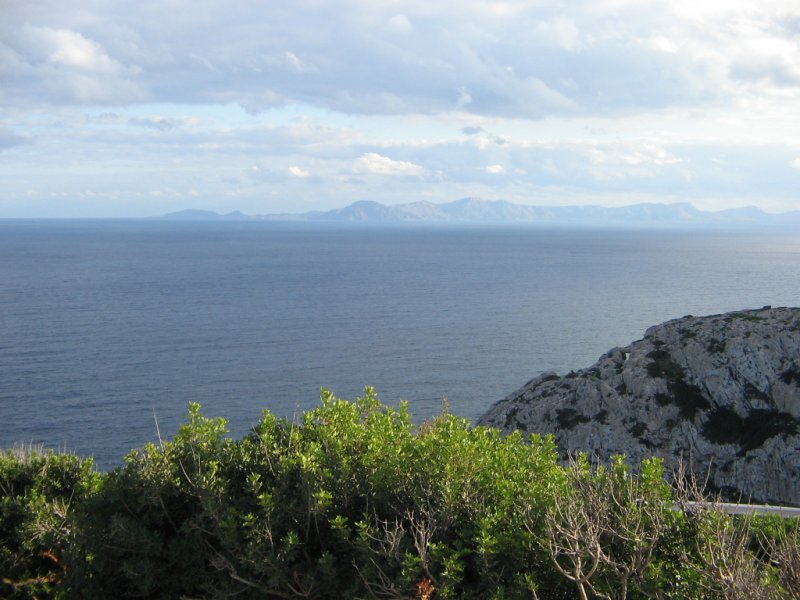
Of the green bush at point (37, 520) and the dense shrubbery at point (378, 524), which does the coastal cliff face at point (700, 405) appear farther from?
the green bush at point (37, 520)

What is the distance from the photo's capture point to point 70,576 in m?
12.0

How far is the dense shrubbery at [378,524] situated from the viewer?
9.80 m

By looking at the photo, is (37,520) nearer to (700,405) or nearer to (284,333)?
(700,405)

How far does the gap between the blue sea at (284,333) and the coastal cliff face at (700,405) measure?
1184 centimetres

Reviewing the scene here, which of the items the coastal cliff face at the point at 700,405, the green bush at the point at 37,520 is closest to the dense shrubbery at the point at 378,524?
the green bush at the point at 37,520

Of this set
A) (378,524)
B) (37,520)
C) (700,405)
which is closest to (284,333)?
(700,405)

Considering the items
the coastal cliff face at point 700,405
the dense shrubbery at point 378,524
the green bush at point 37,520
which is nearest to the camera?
the dense shrubbery at point 378,524

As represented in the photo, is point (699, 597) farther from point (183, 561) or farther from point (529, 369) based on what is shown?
point (529, 369)

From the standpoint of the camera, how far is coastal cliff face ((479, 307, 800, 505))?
3650 centimetres

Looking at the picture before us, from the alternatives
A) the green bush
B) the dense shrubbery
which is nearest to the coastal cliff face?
the dense shrubbery

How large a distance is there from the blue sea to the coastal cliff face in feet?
38.8

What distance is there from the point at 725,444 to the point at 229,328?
194 ft

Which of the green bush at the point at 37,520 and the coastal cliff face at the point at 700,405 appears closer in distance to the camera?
the green bush at the point at 37,520

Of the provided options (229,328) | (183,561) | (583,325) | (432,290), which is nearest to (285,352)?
(229,328)
